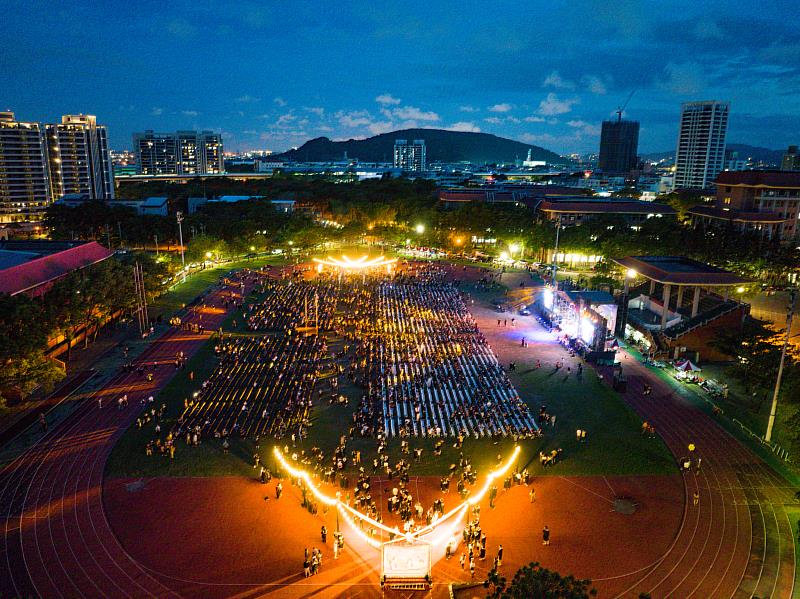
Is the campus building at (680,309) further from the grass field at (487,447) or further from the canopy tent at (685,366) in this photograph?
the grass field at (487,447)

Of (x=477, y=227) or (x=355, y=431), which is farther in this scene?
(x=477, y=227)

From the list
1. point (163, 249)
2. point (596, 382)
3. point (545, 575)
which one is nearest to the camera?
point (545, 575)

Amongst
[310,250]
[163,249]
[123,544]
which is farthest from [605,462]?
[163,249]

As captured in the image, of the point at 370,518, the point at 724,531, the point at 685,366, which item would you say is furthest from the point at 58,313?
the point at 685,366

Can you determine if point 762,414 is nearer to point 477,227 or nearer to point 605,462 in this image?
point 605,462

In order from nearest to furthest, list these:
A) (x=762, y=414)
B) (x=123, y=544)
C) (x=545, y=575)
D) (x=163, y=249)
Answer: (x=545, y=575) → (x=123, y=544) → (x=762, y=414) → (x=163, y=249)

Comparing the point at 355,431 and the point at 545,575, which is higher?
the point at 545,575

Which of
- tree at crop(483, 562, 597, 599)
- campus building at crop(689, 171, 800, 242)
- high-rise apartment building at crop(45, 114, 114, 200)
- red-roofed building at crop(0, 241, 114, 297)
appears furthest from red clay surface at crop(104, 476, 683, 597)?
high-rise apartment building at crop(45, 114, 114, 200)
